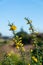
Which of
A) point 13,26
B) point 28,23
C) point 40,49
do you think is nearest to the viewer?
point 13,26

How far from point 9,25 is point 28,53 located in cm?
119

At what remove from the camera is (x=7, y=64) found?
6.13 metres

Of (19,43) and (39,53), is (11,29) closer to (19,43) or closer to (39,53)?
(19,43)

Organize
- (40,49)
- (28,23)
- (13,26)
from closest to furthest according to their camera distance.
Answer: (13,26) < (28,23) < (40,49)

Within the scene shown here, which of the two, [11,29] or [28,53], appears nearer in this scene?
[11,29]

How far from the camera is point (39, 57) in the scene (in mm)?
6152

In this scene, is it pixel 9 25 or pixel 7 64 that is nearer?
pixel 9 25

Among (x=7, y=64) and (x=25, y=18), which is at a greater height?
(x=25, y=18)

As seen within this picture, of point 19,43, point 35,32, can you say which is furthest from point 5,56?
point 35,32

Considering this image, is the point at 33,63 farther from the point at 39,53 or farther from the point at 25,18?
the point at 25,18

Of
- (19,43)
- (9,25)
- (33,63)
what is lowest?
(33,63)

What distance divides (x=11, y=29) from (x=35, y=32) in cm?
52

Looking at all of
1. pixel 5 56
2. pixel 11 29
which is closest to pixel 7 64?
pixel 5 56

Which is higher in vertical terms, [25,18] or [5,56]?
[25,18]
